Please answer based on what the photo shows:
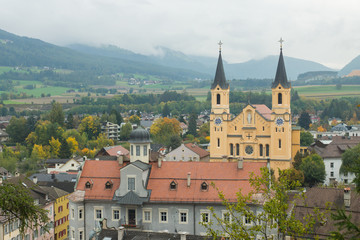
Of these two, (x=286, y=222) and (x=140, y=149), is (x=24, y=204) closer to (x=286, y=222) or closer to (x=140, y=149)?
(x=286, y=222)

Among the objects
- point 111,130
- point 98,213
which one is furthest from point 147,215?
point 111,130

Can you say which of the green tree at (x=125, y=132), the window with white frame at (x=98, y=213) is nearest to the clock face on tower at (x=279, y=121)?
the window with white frame at (x=98, y=213)

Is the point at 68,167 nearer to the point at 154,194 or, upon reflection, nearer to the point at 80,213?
the point at 80,213

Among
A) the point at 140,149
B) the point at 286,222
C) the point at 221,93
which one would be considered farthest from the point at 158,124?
the point at 286,222

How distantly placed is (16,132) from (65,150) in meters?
30.5

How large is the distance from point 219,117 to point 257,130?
22.7ft

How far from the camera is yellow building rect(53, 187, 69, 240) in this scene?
210 ft

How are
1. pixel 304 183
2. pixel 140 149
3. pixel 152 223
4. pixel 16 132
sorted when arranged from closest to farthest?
pixel 152 223 → pixel 140 149 → pixel 304 183 → pixel 16 132

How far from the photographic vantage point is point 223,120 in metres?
93.1

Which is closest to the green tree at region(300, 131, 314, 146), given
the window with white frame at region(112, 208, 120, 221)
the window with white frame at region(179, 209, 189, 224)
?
the window with white frame at region(179, 209, 189, 224)

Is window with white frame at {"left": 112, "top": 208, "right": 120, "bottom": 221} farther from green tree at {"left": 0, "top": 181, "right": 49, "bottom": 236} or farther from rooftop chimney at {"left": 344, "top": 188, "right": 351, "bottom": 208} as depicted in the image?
green tree at {"left": 0, "top": 181, "right": 49, "bottom": 236}

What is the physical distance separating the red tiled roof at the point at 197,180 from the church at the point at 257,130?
36.2 metres

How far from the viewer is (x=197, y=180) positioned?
51094mm

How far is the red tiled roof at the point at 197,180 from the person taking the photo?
49.6 m
